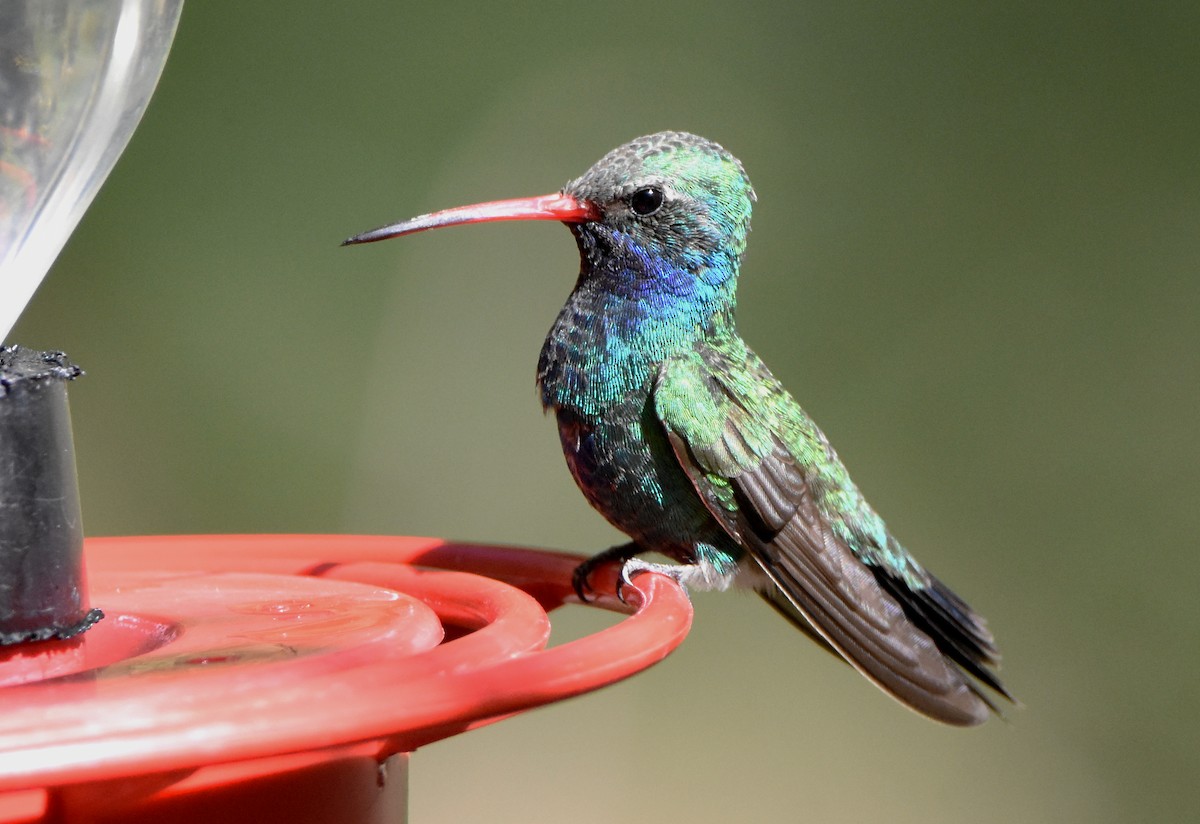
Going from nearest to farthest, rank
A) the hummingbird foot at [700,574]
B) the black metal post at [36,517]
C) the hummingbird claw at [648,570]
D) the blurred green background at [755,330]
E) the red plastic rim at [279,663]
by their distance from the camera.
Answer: the red plastic rim at [279,663] < the black metal post at [36,517] < the hummingbird claw at [648,570] < the hummingbird foot at [700,574] < the blurred green background at [755,330]

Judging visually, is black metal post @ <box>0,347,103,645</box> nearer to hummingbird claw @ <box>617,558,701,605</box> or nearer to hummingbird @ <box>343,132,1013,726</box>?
hummingbird claw @ <box>617,558,701,605</box>

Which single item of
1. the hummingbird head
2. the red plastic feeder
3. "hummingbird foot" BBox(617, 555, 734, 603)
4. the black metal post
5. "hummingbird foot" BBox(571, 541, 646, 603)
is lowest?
"hummingbird foot" BBox(617, 555, 734, 603)

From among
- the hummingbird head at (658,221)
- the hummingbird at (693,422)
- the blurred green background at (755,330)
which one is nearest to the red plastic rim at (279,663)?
the hummingbird at (693,422)

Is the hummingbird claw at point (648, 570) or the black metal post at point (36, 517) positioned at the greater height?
the black metal post at point (36, 517)

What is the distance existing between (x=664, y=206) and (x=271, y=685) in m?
1.98

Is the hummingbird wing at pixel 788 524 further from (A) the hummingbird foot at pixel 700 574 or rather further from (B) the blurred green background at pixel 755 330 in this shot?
(B) the blurred green background at pixel 755 330

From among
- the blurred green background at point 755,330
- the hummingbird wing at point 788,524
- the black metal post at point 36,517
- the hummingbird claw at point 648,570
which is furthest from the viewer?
the blurred green background at point 755,330

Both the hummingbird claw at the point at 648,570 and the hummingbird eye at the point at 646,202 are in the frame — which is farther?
the hummingbird eye at the point at 646,202

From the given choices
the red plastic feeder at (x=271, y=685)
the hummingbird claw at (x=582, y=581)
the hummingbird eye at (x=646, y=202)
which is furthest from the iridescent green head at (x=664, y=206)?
the red plastic feeder at (x=271, y=685)

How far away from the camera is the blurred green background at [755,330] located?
5.30m

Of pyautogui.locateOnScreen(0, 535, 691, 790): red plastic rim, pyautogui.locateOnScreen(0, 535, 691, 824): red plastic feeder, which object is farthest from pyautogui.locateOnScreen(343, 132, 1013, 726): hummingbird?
pyautogui.locateOnScreen(0, 535, 691, 824): red plastic feeder

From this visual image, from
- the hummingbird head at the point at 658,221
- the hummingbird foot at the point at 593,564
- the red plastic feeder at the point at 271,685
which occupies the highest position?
the hummingbird head at the point at 658,221

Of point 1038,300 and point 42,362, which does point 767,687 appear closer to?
point 1038,300

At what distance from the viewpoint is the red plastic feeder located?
1.05 m
